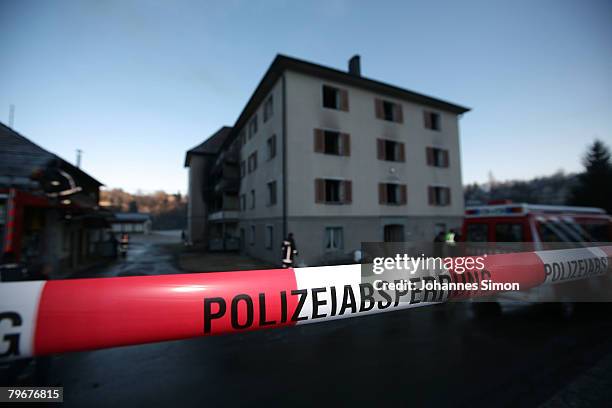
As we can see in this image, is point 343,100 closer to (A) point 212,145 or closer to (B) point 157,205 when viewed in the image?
(A) point 212,145

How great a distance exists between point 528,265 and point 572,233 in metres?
5.27

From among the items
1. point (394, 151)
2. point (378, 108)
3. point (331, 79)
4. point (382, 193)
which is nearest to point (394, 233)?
point (382, 193)

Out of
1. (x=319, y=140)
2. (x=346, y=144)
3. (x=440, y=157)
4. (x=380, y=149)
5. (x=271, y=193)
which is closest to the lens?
(x=319, y=140)

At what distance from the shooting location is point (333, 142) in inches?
696

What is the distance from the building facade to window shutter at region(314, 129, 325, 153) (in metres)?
0.06

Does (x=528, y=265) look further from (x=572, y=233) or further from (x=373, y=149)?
(x=373, y=149)

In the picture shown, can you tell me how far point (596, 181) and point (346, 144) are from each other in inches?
1299

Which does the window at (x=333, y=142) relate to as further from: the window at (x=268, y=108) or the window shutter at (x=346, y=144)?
the window at (x=268, y=108)

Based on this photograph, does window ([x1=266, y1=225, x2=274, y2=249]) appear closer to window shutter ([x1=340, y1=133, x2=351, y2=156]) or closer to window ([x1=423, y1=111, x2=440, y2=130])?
window shutter ([x1=340, y1=133, x2=351, y2=156])

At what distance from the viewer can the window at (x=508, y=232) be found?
6398 mm

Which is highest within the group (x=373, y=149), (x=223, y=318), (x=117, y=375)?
(x=373, y=149)

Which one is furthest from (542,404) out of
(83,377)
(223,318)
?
(83,377)

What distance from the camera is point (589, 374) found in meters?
3.80

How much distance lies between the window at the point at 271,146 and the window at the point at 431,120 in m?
12.0
